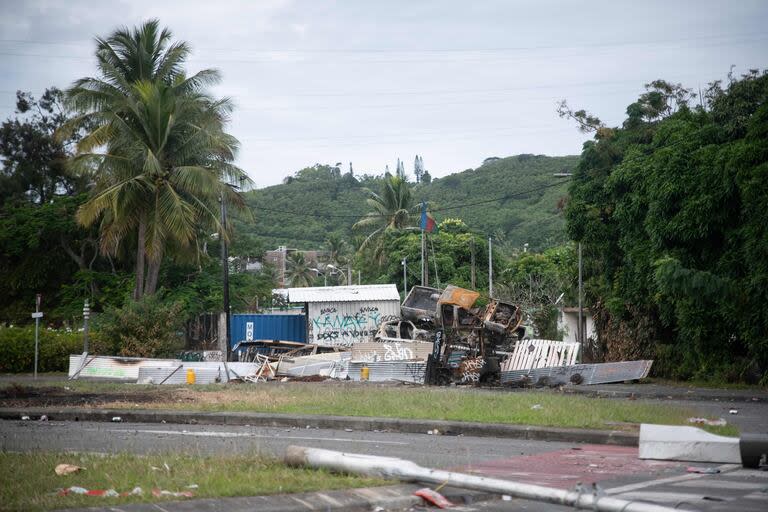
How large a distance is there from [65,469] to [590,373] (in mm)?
16393

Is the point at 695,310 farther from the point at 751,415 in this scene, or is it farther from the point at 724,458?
the point at 724,458

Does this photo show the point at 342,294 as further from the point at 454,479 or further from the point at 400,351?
the point at 454,479

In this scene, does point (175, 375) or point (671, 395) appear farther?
point (175, 375)

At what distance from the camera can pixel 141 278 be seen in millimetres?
35750

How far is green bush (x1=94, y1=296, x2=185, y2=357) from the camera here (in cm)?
3133

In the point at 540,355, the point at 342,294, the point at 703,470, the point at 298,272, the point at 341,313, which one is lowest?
the point at 703,470

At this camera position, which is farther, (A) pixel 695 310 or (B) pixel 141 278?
(B) pixel 141 278

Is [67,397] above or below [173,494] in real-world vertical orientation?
below

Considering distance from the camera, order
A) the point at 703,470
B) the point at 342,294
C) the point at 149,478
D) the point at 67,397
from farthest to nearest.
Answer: the point at 342,294 < the point at 67,397 < the point at 703,470 < the point at 149,478

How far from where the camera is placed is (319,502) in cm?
739

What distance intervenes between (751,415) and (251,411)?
355 inches

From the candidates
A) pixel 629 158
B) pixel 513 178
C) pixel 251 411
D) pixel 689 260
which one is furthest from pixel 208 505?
pixel 513 178

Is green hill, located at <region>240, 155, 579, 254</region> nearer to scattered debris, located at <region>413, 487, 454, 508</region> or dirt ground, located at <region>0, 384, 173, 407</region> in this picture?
dirt ground, located at <region>0, 384, 173, 407</region>

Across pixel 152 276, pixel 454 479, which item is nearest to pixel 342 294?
pixel 152 276
